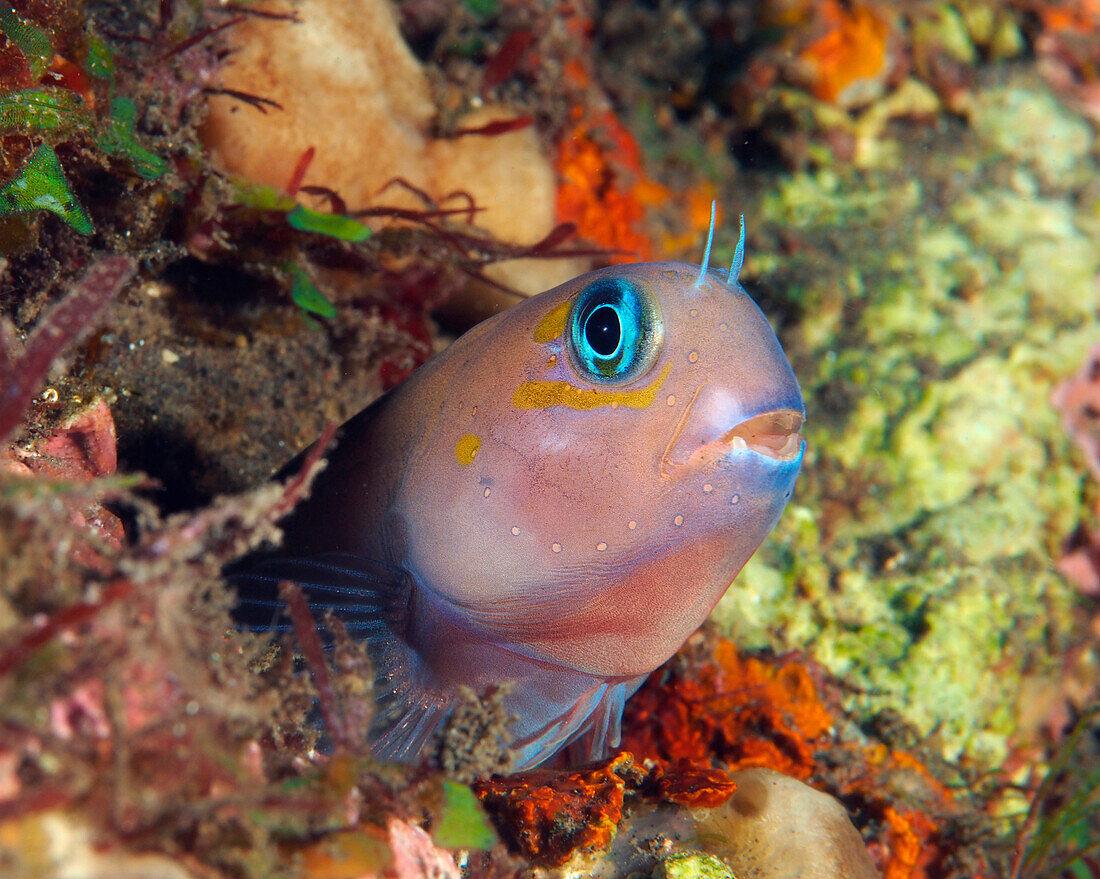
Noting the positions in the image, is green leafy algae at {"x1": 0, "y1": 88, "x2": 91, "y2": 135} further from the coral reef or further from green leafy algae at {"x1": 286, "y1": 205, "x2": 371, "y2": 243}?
green leafy algae at {"x1": 286, "y1": 205, "x2": 371, "y2": 243}

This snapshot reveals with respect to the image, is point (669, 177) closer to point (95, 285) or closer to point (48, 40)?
point (48, 40)

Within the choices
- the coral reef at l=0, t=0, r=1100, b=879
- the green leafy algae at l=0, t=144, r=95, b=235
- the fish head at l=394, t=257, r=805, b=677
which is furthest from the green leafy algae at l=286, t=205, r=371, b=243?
the fish head at l=394, t=257, r=805, b=677

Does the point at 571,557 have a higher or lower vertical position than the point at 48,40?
lower

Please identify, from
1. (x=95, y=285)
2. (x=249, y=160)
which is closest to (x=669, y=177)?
(x=249, y=160)

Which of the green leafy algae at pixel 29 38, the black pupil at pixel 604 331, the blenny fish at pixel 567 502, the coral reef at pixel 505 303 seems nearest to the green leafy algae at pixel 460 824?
the coral reef at pixel 505 303

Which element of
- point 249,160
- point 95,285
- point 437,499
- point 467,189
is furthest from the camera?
point 467,189

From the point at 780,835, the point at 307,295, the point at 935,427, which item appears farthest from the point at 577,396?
the point at 935,427

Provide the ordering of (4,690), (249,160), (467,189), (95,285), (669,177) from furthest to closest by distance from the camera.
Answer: (669,177)
(467,189)
(249,160)
(95,285)
(4,690)
